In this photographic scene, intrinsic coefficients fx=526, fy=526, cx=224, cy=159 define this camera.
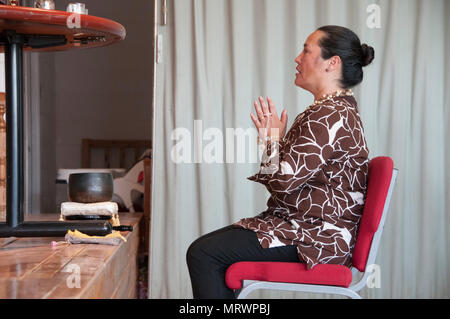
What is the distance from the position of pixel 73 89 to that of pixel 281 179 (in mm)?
3597

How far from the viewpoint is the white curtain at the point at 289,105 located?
2754 mm

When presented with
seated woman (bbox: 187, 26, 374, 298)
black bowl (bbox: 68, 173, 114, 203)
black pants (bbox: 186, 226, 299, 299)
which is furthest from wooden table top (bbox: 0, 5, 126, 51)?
black pants (bbox: 186, 226, 299, 299)

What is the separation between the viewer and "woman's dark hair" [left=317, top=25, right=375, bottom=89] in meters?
1.64

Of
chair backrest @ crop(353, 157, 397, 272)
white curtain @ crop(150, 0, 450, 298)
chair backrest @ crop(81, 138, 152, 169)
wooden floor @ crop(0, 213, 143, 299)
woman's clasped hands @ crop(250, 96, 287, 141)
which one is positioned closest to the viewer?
wooden floor @ crop(0, 213, 143, 299)

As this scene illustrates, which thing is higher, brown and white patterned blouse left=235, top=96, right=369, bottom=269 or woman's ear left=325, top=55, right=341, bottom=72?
woman's ear left=325, top=55, right=341, bottom=72

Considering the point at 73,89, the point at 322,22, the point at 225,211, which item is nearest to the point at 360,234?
the point at 225,211

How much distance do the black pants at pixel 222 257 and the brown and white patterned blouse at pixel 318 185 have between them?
26 mm

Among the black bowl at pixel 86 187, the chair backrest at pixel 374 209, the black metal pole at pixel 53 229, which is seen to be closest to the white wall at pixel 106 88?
the black bowl at pixel 86 187

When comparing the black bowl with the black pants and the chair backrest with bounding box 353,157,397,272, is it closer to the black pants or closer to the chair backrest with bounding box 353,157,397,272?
the black pants

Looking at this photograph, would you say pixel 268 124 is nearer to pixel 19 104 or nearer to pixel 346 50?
pixel 346 50

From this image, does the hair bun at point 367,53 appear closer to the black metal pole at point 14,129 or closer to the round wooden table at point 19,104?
the round wooden table at point 19,104

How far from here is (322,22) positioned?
2818 mm

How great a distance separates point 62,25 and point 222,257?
841mm

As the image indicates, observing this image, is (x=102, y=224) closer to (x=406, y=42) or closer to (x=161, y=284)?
(x=161, y=284)
